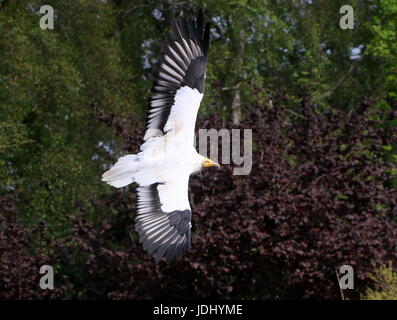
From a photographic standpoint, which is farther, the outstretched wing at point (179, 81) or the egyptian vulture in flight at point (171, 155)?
the outstretched wing at point (179, 81)

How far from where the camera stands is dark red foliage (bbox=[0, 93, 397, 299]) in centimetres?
1169

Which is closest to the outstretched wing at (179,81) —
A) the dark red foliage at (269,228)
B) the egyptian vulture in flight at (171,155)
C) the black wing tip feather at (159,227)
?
the egyptian vulture in flight at (171,155)

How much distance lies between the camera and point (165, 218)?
7941mm

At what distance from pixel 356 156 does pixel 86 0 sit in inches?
276

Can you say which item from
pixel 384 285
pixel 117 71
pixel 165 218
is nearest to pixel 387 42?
pixel 117 71

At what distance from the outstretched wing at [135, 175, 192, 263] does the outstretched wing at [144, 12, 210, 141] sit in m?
0.57

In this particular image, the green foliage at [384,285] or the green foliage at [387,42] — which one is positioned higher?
the green foliage at [387,42]

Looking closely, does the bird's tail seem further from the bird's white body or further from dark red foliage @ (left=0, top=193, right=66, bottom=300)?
dark red foliage @ (left=0, top=193, right=66, bottom=300)

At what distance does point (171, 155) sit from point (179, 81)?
0.81 meters

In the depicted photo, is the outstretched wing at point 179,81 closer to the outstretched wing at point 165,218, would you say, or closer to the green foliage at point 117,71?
the outstretched wing at point 165,218

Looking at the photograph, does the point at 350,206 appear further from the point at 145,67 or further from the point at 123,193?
the point at 145,67

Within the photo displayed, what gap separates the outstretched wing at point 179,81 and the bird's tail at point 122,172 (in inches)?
19.2

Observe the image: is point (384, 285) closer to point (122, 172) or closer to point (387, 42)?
point (122, 172)

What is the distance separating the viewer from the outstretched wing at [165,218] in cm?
775
